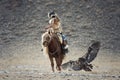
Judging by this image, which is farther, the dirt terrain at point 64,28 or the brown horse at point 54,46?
the dirt terrain at point 64,28

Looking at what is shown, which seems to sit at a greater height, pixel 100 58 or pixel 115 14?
pixel 115 14

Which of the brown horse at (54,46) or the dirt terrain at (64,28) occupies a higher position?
the dirt terrain at (64,28)

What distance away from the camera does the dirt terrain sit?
114 ft

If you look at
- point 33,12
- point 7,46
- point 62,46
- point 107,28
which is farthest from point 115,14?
point 62,46

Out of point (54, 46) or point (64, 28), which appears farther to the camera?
point (64, 28)

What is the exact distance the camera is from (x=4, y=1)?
44125mm

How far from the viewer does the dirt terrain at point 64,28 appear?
34.7 metres

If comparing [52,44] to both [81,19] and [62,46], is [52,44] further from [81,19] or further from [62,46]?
[81,19]

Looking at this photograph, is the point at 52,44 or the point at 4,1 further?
the point at 4,1

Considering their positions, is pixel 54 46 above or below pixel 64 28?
below

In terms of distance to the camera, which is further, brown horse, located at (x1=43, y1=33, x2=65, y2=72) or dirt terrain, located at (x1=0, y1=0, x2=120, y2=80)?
dirt terrain, located at (x1=0, y1=0, x2=120, y2=80)

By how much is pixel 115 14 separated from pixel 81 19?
269 centimetres

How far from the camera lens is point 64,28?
3984 centimetres

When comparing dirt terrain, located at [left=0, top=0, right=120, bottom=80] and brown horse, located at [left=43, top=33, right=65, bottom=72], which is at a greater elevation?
dirt terrain, located at [left=0, top=0, right=120, bottom=80]
